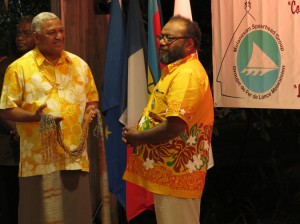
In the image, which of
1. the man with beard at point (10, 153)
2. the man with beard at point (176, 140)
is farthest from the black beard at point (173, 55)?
the man with beard at point (10, 153)

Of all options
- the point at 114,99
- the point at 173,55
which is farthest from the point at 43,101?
the point at 114,99

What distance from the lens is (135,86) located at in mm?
4133

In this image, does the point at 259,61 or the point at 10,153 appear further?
the point at 10,153

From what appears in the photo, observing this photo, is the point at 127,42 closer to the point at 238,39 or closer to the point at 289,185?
the point at 238,39

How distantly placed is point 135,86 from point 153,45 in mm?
305

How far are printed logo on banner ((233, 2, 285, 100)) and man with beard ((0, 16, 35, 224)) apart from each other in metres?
1.38

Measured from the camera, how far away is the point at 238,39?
405cm

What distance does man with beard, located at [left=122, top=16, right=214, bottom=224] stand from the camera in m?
3.11

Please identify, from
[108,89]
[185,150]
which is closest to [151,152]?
[185,150]

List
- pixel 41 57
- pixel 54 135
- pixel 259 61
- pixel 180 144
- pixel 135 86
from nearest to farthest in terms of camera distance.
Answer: pixel 180 144, pixel 54 135, pixel 41 57, pixel 259 61, pixel 135 86

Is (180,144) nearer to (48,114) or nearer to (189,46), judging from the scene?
(189,46)

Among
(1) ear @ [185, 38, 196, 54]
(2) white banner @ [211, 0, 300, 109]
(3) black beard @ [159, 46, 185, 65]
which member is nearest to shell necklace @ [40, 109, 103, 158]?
(3) black beard @ [159, 46, 185, 65]

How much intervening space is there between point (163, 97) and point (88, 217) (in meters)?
0.98

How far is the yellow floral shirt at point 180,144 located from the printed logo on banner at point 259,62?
0.78 metres
